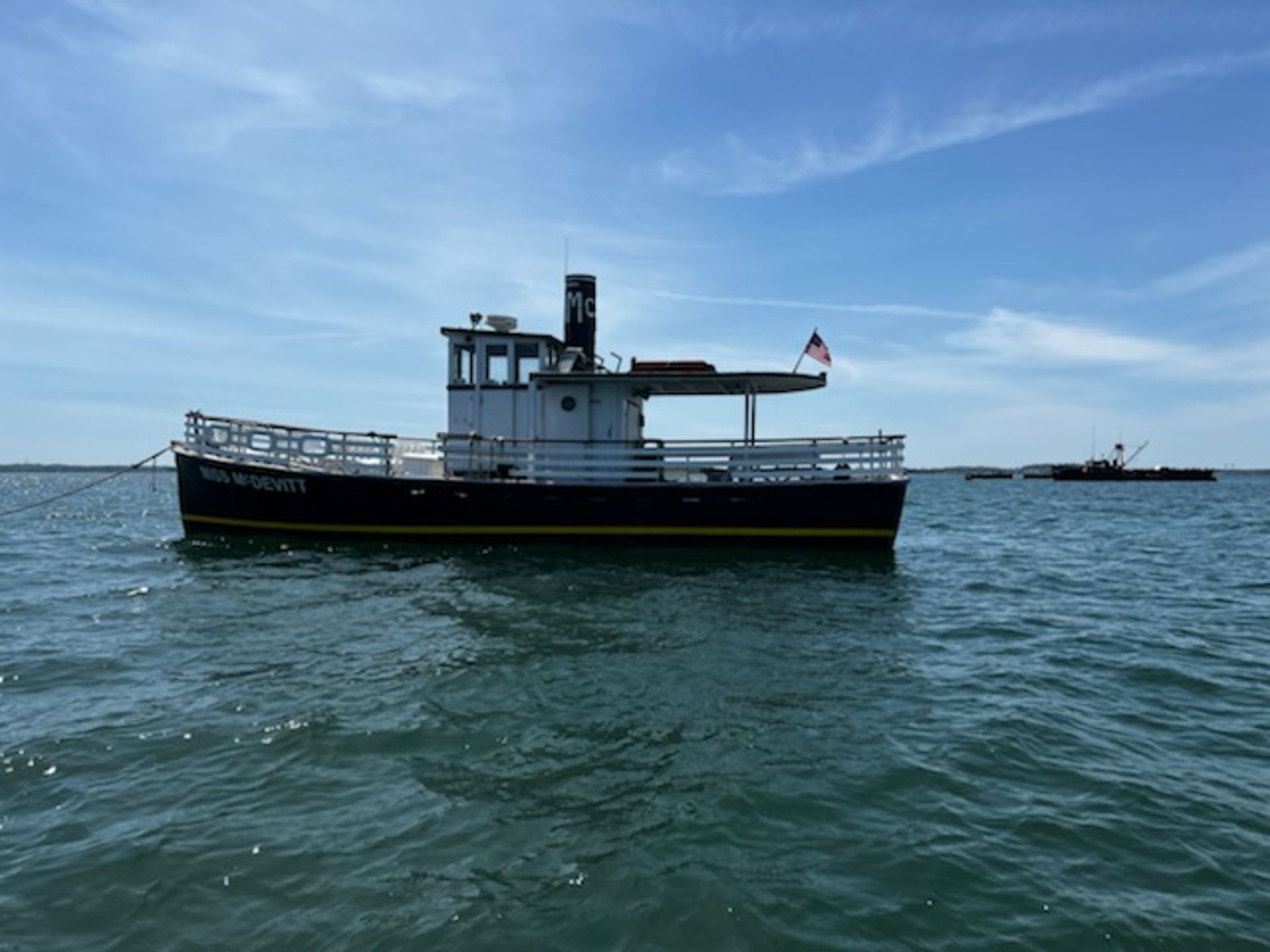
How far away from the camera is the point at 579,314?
19844 millimetres

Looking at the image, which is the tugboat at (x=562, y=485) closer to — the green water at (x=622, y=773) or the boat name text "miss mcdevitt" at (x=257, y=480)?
the boat name text "miss mcdevitt" at (x=257, y=480)

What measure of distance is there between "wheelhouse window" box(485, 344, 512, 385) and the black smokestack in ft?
7.14

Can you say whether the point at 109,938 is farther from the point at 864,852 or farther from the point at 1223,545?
the point at 1223,545

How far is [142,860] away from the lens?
4152mm

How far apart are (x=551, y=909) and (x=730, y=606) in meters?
7.49

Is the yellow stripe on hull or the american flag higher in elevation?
the american flag

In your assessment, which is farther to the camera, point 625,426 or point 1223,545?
point 1223,545

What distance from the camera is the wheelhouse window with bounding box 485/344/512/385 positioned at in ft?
59.3

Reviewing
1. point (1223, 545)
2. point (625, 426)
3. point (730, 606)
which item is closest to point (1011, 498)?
point (1223, 545)

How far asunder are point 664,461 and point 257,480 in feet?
28.6

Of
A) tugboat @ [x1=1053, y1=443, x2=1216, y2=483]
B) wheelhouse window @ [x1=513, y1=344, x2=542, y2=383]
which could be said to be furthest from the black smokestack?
tugboat @ [x1=1053, y1=443, x2=1216, y2=483]

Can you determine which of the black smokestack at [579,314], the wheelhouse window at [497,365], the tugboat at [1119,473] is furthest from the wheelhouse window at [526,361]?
the tugboat at [1119,473]

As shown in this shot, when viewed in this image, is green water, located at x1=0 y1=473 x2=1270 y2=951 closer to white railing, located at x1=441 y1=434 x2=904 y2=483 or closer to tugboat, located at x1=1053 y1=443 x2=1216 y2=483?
white railing, located at x1=441 y1=434 x2=904 y2=483

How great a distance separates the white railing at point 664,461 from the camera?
1605cm
